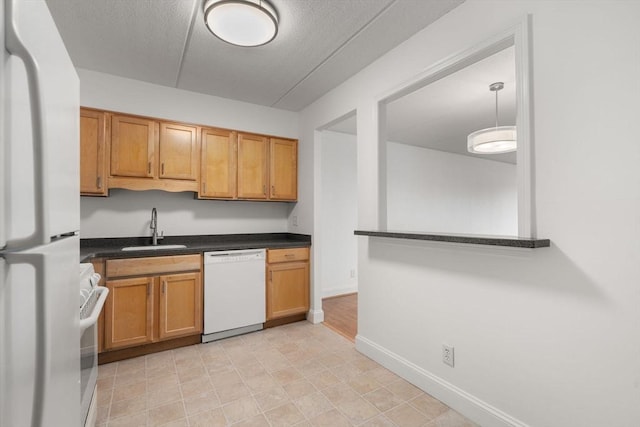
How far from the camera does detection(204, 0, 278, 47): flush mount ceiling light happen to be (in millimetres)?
1707

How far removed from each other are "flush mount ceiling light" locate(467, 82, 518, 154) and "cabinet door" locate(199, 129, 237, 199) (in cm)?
262

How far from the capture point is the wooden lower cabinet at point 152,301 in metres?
2.39

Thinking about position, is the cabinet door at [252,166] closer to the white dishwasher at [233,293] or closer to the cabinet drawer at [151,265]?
the white dishwasher at [233,293]

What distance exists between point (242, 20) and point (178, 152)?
5.28 feet

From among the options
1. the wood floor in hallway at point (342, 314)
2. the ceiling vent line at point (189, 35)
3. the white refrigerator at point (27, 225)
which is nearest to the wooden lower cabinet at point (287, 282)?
the wood floor in hallway at point (342, 314)

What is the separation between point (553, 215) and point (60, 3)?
10.1 feet

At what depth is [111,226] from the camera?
2.85 metres

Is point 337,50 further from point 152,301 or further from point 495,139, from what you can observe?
point 152,301

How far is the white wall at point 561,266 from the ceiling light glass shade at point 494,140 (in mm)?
1388

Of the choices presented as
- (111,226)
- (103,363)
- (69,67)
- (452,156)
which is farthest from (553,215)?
(452,156)

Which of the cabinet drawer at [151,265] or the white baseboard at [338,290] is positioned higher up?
the cabinet drawer at [151,265]

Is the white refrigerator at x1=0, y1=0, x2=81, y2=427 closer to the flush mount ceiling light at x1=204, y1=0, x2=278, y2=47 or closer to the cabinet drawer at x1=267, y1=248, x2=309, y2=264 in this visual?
the flush mount ceiling light at x1=204, y1=0, x2=278, y2=47

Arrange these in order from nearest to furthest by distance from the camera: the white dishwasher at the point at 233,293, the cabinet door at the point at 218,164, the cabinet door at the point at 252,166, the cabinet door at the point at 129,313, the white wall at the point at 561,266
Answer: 1. the white wall at the point at 561,266
2. the cabinet door at the point at 129,313
3. the white dishwasher at the point at 233,293
4. the cabinet door at the point at 218,164
5. the cabinet door at the point at 252,166

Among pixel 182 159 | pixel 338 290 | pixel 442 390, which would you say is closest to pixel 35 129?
pixel 442 390
